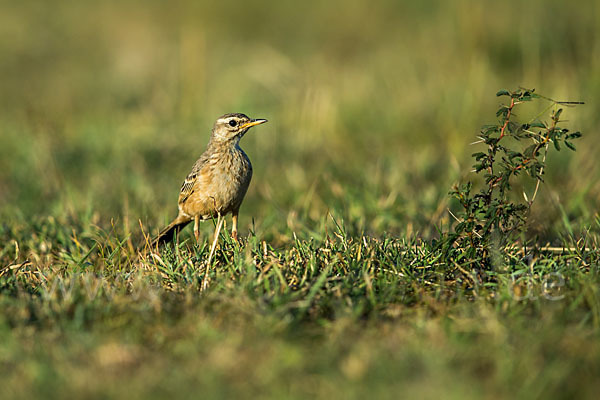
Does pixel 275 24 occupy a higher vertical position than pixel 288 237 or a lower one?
higher

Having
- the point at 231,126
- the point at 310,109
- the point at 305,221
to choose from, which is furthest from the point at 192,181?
the point at 310,109

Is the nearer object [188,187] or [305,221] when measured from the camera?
[188,187]

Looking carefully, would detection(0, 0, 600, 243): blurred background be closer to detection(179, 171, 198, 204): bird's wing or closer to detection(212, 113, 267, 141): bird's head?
detection(179, 171, 198, 204): bird's wing

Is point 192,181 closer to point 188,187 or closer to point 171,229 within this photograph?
point 188,187

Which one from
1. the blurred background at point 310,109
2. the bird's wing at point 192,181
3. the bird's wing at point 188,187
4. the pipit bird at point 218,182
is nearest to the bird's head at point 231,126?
the pipit bird at point 218,182

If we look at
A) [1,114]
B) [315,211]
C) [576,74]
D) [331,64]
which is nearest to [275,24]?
[331,64]

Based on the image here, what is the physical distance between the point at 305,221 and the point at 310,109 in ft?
11.7

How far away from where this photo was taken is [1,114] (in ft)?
35.7

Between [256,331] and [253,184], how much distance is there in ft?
13.3

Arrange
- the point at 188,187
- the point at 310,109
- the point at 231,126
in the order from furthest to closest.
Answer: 1. the point at 310,109
2. the point at 231,126
3. the point at 188,187

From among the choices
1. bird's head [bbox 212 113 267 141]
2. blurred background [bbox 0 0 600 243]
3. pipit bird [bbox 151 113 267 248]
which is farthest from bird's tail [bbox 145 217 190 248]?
bird's head [bbox 212 113 267 141]

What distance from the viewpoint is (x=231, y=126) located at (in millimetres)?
5895

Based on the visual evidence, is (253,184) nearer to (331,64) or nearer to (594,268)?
(594,268)

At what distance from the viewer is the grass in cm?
315
